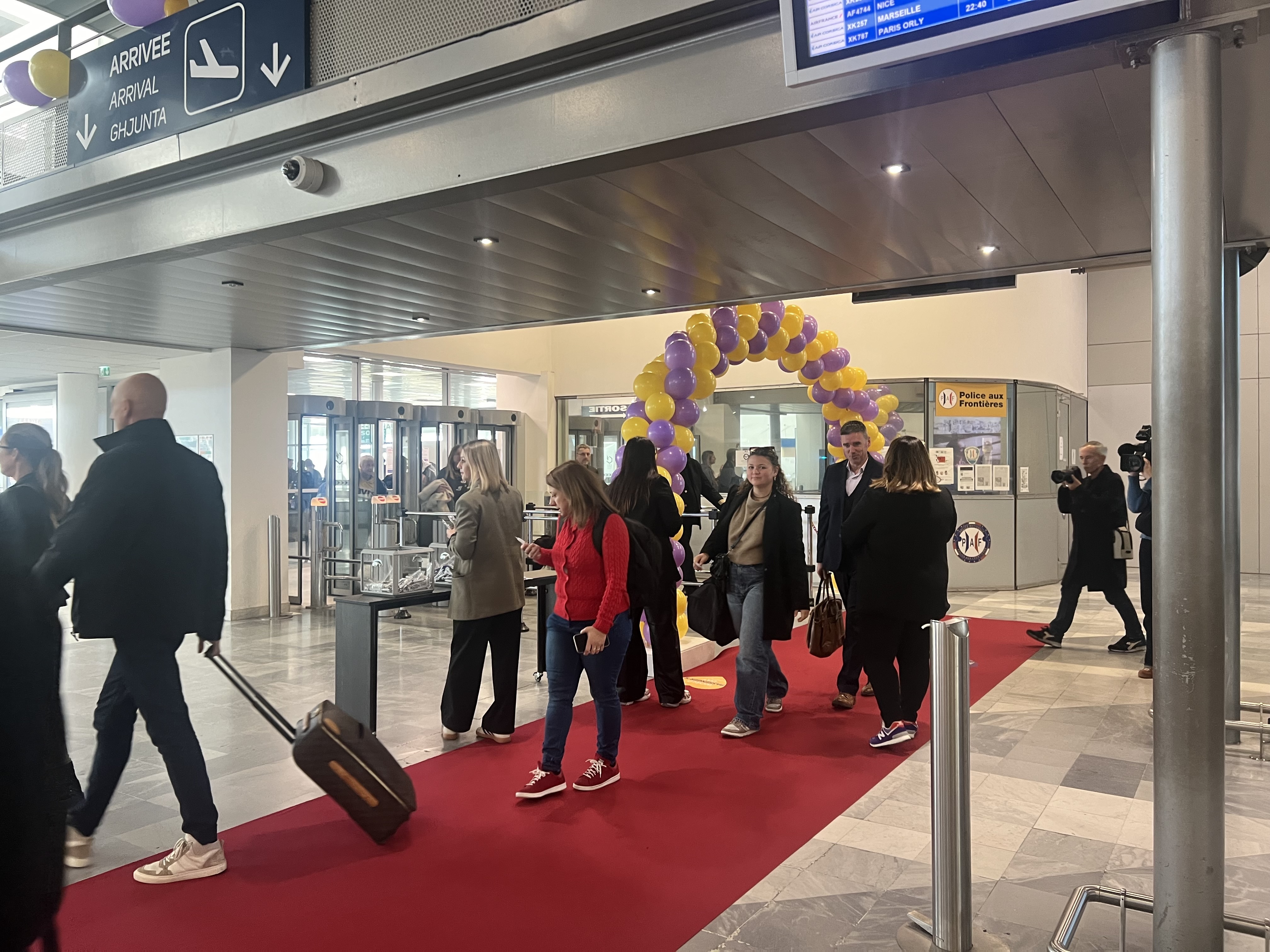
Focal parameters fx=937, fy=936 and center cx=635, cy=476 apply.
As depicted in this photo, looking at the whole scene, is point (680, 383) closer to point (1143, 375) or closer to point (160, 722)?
point (160, 722)

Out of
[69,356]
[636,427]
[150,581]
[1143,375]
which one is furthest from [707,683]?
[1143,375]

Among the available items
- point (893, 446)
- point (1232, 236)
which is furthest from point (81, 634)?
point (1232, 236)

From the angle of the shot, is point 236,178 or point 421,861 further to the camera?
point 236,178

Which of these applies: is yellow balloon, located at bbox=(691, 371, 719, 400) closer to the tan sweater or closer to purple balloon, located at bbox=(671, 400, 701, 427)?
purple balloon, located at bbox=(671, 400, 701, 427)

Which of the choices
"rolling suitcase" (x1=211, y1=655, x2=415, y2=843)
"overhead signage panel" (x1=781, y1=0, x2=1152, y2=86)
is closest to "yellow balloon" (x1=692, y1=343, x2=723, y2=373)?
"rolling suitcase" (x1=211, y1=655, x2=415, y2=843)

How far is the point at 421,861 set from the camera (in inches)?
140

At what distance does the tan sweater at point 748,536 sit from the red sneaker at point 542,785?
156cm

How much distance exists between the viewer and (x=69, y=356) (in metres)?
11.1

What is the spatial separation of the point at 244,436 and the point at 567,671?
6385 millimetres

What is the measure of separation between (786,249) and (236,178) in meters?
2.91

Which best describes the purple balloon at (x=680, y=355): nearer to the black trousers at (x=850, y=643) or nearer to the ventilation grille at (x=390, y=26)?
the black trousers at (x=850, y=643)

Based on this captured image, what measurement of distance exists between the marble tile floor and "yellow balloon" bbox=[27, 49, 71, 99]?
203 inches

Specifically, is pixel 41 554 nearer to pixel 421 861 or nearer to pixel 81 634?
pixel 81 634

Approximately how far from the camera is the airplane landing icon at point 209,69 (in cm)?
427
